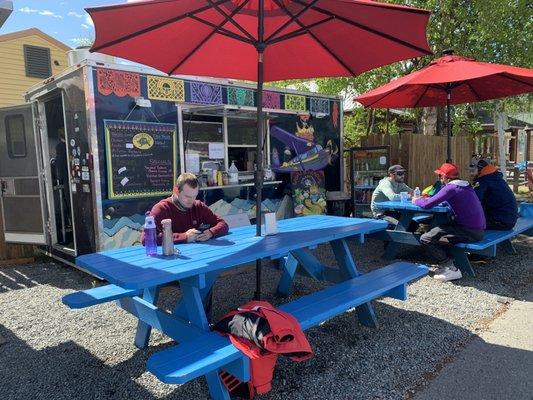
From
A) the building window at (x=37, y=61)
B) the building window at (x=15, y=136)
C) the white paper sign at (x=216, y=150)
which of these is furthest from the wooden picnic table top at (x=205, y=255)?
the building window at (x=37, y=61)

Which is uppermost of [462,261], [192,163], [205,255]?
[192,163]

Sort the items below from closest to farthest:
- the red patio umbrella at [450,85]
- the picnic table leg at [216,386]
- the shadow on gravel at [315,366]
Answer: the picnic table leg at [216,386], the shadow on gravel at [315,366], the red patio umbrella at [450,85]

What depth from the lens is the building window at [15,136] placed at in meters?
6.04

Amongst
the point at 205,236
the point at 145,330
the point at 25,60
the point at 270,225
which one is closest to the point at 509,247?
the point at 270,225

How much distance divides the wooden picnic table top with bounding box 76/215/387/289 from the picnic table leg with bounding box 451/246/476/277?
4.93 feet

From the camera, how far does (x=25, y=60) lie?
12992 mm

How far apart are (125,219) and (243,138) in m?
2.48

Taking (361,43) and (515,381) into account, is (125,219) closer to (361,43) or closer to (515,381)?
(361,43)

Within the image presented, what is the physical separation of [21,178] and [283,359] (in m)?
5.13

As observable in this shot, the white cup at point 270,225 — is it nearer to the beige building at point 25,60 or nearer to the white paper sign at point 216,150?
the white paper sign at point 216,150

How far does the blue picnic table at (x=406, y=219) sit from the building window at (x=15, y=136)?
5.28 metres

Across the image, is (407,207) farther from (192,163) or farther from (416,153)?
(416,153)

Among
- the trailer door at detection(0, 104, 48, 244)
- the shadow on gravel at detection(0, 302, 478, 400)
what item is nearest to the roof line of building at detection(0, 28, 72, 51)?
the trailer door at detection(0, 104, 48, 244)

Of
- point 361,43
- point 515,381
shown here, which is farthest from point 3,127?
point 515,381
